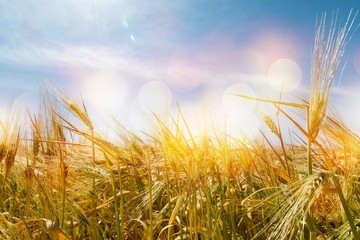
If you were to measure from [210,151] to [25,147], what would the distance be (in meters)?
1.11

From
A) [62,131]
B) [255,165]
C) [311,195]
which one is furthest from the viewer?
[62,131]

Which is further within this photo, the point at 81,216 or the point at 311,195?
the point at 81,216

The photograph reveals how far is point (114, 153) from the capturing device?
141 centimetres

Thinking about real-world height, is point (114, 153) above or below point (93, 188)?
above

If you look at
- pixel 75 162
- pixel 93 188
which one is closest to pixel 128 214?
pixel 93 188

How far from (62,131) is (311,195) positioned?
4.94ft

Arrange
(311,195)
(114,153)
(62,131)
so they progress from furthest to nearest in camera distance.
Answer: (62,131) → (114,153) → (311,195)

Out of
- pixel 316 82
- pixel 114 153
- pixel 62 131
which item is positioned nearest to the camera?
pixel 316 82

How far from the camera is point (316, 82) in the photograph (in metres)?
1.16

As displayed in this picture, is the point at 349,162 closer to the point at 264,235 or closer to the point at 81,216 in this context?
the point at 264,235

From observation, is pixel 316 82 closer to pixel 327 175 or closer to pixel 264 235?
pixel 327 175

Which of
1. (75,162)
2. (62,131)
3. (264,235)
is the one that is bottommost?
(264,235)

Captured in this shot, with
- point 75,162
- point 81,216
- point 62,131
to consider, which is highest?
point 62,131

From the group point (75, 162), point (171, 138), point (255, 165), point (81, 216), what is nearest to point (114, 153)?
point (171, 138)
